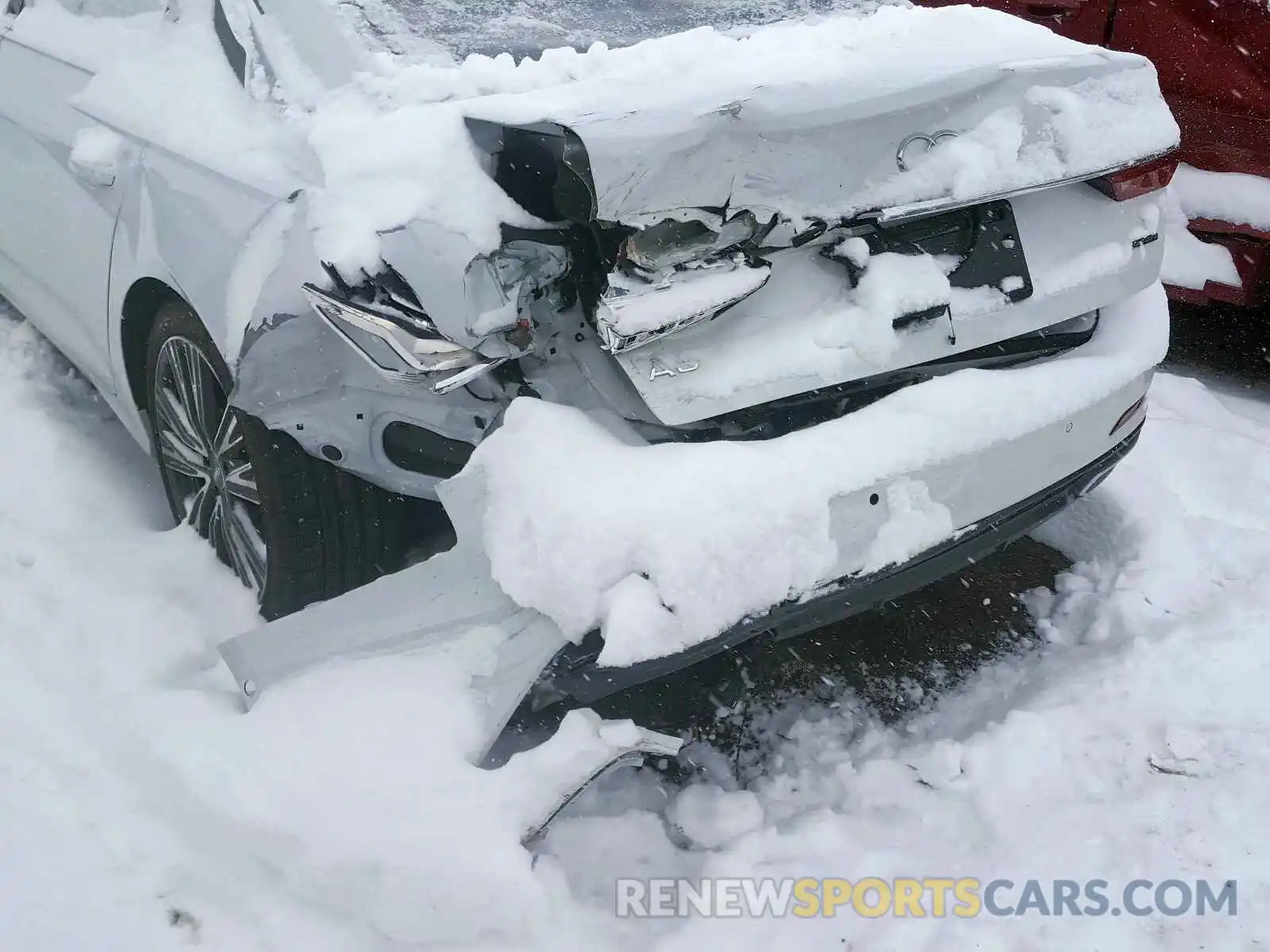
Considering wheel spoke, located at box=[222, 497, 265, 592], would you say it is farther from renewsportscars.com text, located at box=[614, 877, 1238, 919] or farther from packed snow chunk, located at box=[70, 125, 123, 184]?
renewsportscars.com text, located at box=[614, 877, 1238, 919]

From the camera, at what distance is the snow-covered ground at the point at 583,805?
6.27 ft

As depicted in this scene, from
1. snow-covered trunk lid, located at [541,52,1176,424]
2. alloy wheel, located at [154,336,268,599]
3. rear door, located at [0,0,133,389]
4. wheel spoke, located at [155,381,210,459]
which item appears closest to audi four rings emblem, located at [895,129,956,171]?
snow-covered trunk lid, located at [541,52,1176,424]

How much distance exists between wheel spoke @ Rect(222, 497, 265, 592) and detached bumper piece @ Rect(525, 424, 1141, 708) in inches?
40.4

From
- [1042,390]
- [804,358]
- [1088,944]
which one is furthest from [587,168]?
[1088,944]

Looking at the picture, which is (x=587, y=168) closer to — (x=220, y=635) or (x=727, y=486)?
(x=727, y=486)

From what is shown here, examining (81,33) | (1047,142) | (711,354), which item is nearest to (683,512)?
(711,354)

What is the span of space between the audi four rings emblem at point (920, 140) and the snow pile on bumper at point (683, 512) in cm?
43

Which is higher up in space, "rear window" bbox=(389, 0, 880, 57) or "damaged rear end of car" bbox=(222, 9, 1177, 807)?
"rear window" bbox=(389, 0, 880, 57)

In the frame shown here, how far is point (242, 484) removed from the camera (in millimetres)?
2578

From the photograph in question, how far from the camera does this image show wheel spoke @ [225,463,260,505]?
2.51 m

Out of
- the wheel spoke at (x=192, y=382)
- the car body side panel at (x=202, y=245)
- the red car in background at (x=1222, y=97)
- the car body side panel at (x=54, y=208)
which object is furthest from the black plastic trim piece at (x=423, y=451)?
the red car in background at (x=1222, y=97)

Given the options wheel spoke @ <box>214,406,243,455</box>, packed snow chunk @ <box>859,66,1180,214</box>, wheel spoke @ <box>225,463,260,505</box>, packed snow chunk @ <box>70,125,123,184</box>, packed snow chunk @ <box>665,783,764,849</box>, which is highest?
packed snow chunk @ <box>859,66,1180,214</box>

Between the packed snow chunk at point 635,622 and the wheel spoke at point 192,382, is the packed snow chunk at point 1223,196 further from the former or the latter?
the wheel spoke at point 192,382

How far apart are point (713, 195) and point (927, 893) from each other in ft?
4.36
